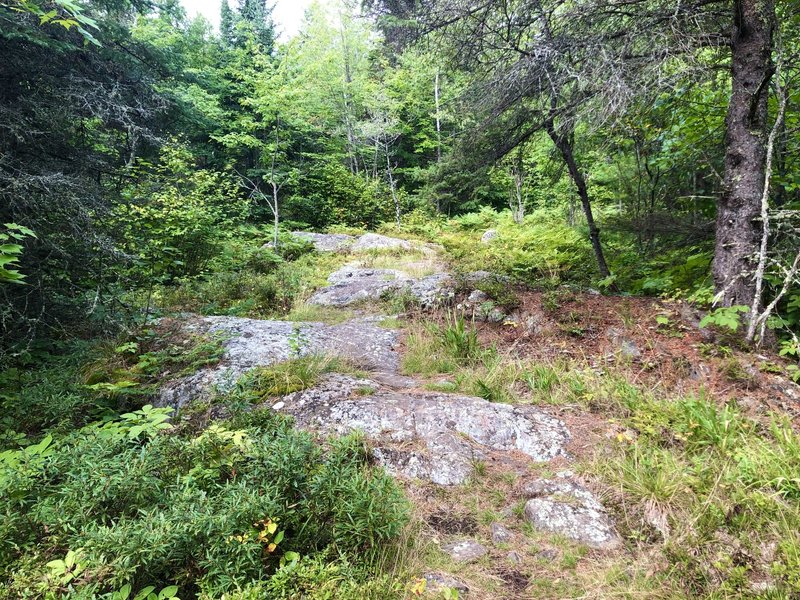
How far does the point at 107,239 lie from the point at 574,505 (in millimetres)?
5156

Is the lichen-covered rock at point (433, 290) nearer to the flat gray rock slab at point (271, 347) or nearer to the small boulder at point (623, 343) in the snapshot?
the flat gray rock slab at point (271, 347)

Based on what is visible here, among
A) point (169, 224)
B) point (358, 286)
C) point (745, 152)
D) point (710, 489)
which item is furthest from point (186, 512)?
point (169, 224)

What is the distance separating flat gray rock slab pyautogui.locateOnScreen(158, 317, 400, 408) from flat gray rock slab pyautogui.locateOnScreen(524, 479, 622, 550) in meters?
2.33

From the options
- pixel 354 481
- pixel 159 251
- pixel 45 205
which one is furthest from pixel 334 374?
pixel 159 251

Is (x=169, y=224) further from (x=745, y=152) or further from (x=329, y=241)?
(x=745, y=152)

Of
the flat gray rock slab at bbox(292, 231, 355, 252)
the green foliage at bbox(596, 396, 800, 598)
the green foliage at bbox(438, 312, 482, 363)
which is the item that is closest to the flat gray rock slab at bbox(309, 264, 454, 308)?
the green foliage at bbox(438, 312, 482, 363)

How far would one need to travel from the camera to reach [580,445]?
3266 mm

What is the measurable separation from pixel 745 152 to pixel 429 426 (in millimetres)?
4090

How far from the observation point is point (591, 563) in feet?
7.35

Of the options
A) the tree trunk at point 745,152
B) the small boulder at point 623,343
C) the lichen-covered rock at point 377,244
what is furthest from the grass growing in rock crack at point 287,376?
the lichen-covered rock at point 377,244

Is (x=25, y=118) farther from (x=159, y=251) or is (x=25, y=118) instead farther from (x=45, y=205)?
(x=159, y=251)

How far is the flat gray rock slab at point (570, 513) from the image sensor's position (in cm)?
245

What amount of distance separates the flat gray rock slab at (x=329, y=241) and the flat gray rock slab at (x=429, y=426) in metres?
9.36

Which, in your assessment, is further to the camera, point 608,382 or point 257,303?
point 257,303
